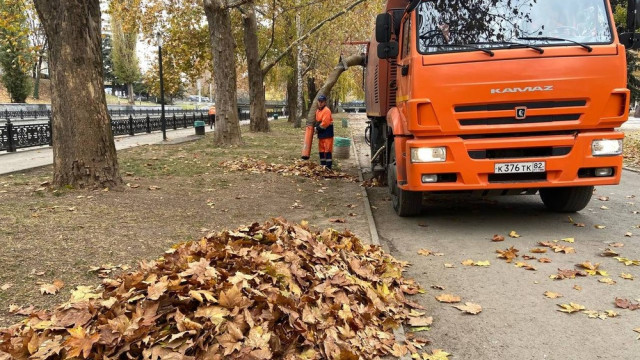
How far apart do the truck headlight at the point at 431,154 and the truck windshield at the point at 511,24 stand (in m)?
1.24

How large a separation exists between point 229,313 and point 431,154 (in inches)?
152

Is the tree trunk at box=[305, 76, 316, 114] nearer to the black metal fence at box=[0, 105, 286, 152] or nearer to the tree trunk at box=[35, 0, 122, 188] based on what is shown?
the black metal fence at box=[0, 105, 286, 152]

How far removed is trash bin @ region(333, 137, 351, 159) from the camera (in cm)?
1502

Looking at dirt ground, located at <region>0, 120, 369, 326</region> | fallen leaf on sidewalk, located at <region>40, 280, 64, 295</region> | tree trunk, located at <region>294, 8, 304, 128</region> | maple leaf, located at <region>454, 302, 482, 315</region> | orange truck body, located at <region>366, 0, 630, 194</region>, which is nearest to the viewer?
fallen leaf on sidewalk, located at <region>40, 280, 64, 295</region>

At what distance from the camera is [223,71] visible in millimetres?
16594

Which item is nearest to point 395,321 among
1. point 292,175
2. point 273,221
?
point 273,221

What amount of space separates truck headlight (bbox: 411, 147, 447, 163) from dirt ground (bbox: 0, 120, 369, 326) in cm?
119

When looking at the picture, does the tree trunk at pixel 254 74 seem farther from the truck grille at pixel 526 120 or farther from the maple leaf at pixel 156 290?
the maple leaf at pixel 156 290

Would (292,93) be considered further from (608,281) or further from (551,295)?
(551,295)

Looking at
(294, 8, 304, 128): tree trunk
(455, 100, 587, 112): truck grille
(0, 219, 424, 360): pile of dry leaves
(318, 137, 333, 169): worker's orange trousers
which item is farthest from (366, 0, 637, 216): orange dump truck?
(294, 8, 304, 128): tree trunk

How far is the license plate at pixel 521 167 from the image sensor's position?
6.17 m

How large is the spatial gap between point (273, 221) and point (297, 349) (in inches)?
90.5

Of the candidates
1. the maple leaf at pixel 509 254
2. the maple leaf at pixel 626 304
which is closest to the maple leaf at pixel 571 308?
the maple leaf at pixel 626 304

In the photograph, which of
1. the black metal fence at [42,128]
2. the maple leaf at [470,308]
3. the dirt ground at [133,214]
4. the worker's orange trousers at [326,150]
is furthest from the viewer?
the black metal fence at [42,128]
